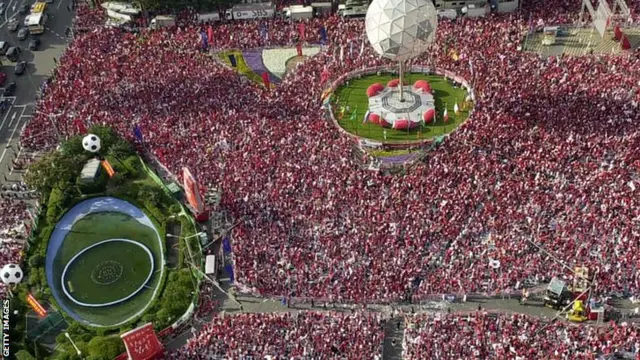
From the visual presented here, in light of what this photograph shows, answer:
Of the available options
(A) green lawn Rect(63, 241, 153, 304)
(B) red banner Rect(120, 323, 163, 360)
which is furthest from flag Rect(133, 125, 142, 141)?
(B) red banner Rect(120, 323, 163, 360)

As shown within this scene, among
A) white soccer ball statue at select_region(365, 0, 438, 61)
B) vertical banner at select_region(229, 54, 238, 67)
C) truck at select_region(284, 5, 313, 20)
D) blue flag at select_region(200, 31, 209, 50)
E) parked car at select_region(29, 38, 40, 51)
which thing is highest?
white soccer ball statue at select_region(365, 0, 438, 61)

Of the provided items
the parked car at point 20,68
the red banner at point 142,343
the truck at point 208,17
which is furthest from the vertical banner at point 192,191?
the parked car at point 20,68

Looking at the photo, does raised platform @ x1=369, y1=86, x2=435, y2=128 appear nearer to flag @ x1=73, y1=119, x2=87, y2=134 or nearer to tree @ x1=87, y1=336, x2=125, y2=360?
flag @ x1=73, y1=119, x2=87, y2=134

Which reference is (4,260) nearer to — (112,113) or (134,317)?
(134,317)

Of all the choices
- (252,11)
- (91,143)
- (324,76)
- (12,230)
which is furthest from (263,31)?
(12,230)

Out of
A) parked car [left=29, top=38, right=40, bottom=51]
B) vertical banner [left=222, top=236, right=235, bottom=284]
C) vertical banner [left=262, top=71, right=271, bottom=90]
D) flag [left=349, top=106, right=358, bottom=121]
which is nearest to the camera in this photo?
vertical banner [left=222, top=236, right=235, bottom=284]

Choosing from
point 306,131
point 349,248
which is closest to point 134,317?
point 349,248
